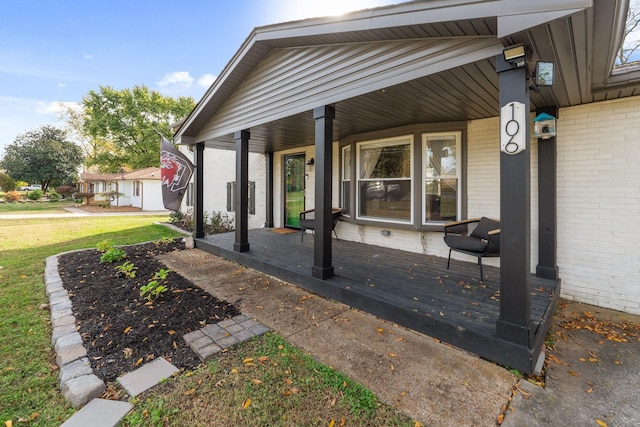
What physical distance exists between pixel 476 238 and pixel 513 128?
7.75ft

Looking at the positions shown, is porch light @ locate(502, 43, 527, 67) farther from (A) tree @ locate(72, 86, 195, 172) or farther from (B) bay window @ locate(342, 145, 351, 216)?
(A) tree @ locate(72, 86, 195, 172)

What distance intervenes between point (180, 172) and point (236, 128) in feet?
5.00

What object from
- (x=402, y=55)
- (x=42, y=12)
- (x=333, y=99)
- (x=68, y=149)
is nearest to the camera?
(x=402, y=55)

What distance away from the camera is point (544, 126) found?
11.8 ft

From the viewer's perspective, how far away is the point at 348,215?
6156 millimetres

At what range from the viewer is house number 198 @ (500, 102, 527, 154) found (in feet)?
7.24

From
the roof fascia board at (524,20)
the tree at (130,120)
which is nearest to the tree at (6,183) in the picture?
the tree at (130,120)

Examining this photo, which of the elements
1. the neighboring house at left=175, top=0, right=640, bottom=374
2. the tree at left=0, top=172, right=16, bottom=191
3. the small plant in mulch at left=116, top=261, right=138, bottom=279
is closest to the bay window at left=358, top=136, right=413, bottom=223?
the neighboring house at left=175, top=0, right=640, bottom=374

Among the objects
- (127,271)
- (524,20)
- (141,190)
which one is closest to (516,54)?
(524,20)

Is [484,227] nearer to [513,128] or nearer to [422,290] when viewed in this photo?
[422,290]

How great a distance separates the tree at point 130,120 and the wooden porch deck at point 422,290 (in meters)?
23.0

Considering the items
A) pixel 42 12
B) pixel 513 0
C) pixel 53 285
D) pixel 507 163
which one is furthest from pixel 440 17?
pixel 42 12

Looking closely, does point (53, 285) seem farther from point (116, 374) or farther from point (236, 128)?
point (236, 128)

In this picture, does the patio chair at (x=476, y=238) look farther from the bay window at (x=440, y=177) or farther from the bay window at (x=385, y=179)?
the bay window at (x=385, y=179)
